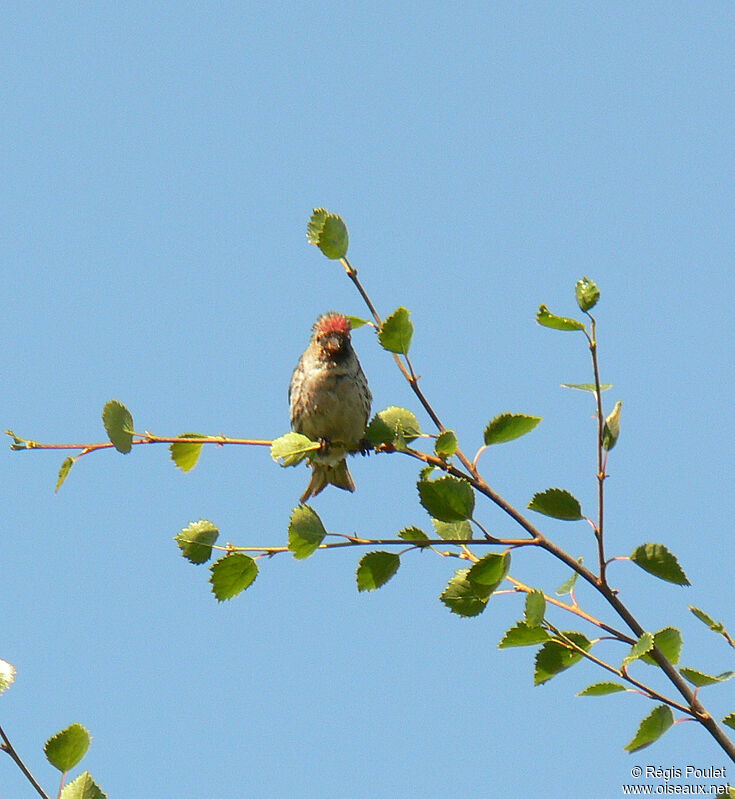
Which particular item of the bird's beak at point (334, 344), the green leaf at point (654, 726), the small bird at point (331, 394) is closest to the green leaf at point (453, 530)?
the green leaf at point (654, 726)

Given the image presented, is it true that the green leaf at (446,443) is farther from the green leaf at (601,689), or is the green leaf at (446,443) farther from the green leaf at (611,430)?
the green leaf at (601,689)

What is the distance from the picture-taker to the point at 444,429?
3.58 metres

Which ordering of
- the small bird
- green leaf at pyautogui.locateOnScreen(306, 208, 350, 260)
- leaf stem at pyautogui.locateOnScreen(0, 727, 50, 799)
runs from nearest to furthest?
1. leaf stem at pyautogui.locateOnScreen(0, 727, 50, 799)
2. green leaf at pyautogui.locateOnScreen(306, 208, 350, 260)
3. the small bird

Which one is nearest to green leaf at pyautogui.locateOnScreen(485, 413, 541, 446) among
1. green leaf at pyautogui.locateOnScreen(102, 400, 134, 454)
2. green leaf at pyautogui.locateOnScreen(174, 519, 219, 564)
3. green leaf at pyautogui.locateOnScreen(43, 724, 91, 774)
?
green leaf at pyautogui.locateOnScreen(174, 519, 219, 564)

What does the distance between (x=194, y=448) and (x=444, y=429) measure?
3.48 feet

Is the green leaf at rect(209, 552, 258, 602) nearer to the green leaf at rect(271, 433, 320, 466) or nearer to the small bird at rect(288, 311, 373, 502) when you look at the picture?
the green leaf at rect(271, 433, 320, 466)

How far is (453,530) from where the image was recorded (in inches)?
146

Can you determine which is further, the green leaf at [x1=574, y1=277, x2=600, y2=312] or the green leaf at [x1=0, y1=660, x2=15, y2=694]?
the green leaf at [x1=574, y1=277, x2=600, y2=312]

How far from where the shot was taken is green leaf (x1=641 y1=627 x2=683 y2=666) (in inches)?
129

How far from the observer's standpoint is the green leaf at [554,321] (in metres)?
3.40

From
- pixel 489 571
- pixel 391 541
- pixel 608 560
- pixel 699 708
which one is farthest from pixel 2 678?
pixel 699 708

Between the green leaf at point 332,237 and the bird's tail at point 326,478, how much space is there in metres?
5.50

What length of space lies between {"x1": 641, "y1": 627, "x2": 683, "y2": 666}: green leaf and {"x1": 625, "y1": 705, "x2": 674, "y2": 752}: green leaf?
0.14 m

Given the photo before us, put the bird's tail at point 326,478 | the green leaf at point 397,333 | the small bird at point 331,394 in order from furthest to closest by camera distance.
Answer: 1. the bird's tail at point 326,478
2. the small bird at point 331,394
3. the green leaf at point 397,333
